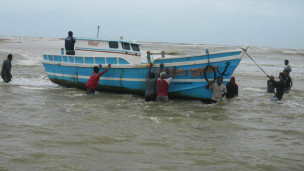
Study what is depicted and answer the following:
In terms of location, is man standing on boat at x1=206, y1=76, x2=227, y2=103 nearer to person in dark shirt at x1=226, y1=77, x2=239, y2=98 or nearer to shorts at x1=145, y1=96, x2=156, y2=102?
person in dark shirt at x1=226, y1=77, x2=239, y2=98

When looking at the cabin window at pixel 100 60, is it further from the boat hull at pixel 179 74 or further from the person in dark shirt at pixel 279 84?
the person in dark shirt at pixel 279 84

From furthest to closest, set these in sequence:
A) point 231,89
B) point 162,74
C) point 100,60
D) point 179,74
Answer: point 100,60 < point 231,89 < point 179,74 < point 162,74

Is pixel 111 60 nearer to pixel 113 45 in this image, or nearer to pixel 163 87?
pixel 113 45

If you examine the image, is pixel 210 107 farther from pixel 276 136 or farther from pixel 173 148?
pixel 173 148

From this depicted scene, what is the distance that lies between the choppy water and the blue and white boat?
64 centimetres

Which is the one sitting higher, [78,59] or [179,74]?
[78,59]

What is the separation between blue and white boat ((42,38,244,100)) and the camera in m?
10.6

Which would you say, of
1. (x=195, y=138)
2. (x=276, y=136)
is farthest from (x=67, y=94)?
(x=276, y=136)

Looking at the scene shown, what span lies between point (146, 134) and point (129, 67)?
4.89 m

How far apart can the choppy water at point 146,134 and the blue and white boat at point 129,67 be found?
0.64m

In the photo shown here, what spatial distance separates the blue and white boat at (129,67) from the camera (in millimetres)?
10594

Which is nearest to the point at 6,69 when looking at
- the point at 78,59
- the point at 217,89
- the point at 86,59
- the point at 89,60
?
the point at 78,59

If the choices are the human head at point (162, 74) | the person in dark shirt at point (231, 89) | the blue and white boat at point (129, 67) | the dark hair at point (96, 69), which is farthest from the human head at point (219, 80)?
the dark hair at point (96, 69)

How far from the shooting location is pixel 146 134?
7125 millimetres
